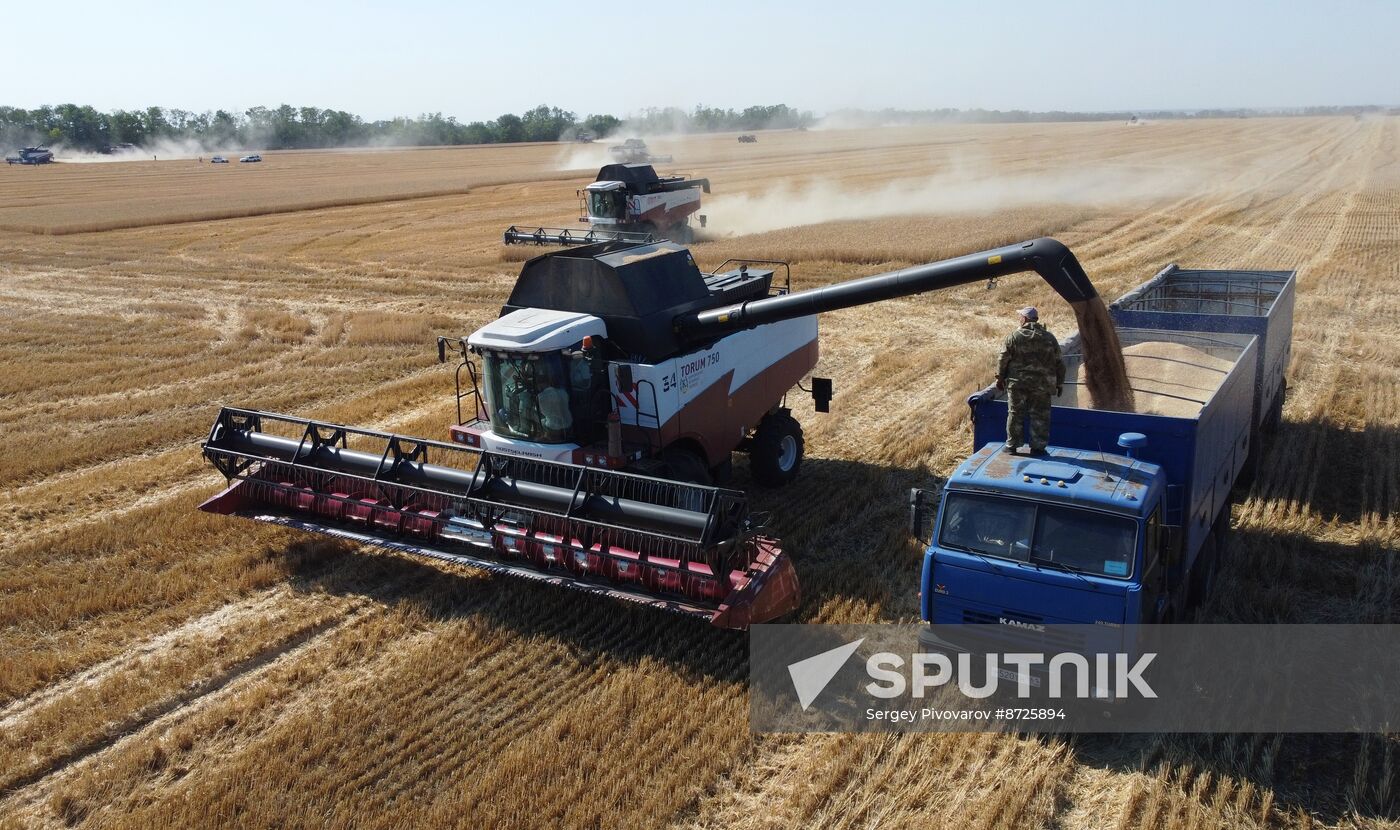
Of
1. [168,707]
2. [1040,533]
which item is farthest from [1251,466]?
[168,707]

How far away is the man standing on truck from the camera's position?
8055 millimetres

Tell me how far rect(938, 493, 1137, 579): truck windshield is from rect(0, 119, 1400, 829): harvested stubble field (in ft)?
4.11

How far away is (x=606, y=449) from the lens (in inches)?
400

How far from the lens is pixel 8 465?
1352 cm

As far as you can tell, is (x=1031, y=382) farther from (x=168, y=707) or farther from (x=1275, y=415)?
(x=168, y=707)

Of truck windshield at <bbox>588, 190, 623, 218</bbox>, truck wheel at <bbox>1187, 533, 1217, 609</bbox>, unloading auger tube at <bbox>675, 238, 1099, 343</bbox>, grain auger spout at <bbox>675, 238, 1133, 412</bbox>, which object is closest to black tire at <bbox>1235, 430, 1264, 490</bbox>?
grain auger spout at <bbox>675, 238, 1133, 412</bbox>

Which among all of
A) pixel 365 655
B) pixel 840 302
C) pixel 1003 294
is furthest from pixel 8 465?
pixel 1003 294

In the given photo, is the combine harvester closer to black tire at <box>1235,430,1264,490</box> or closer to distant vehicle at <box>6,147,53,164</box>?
black tire at <box>1235,430,1264,490</box>

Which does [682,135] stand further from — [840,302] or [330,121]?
[840,302]

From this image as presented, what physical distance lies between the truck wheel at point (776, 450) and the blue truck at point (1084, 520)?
3.60m

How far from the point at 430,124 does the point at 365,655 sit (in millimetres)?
156816

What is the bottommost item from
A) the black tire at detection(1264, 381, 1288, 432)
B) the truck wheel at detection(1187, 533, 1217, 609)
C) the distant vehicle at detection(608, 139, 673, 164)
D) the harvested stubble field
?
the harvested stubble field

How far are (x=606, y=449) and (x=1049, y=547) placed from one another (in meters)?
4.49

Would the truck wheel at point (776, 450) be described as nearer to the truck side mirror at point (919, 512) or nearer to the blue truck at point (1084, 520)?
the blue truck at point (1084, 520)
